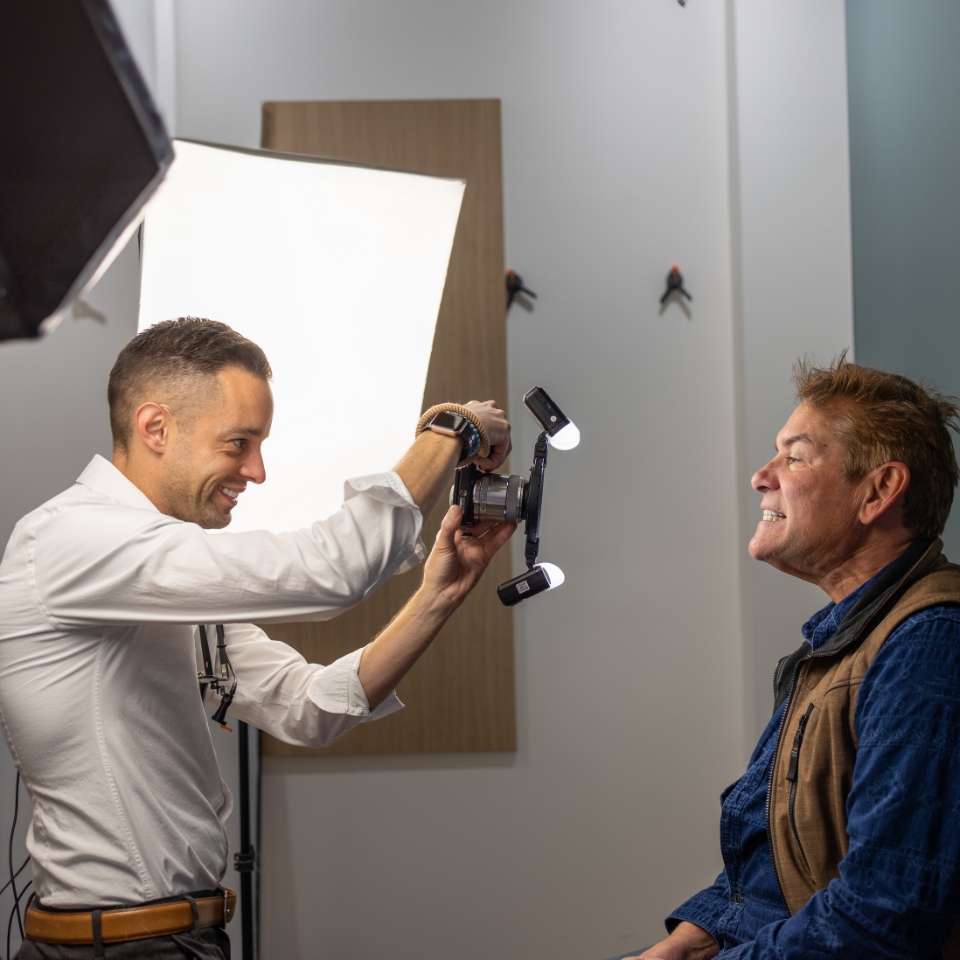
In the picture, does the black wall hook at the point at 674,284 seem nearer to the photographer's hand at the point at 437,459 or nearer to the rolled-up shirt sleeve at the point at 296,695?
the photographer's hand at the point at 437,459

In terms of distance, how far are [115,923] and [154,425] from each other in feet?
2.41

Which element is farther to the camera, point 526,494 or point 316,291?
point 316,291

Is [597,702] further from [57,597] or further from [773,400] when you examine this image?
[57,597]

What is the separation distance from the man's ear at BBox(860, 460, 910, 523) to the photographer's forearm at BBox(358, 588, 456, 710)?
756mm

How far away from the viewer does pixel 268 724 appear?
1.73 meters

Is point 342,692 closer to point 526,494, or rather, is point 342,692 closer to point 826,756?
point 526,494

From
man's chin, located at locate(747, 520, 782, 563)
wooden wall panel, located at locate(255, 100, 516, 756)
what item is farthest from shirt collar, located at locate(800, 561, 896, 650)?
wooden wall panel, located at locate(255, 100, 516, 756)

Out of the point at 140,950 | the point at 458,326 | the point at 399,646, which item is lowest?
the point at 140,950

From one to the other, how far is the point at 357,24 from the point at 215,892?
2538 mm

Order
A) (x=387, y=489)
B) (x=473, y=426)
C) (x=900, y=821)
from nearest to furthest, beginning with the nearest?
(x=900, y=821) < (x=387, y=489) < (x=473, y=426)

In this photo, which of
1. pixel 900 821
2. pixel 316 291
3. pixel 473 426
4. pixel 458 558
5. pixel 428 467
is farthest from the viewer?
pixel 316 291

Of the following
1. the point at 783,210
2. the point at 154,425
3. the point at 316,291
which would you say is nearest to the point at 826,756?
the point at 154,425

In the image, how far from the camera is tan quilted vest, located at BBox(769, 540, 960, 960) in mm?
1325

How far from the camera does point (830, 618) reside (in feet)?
5.01
